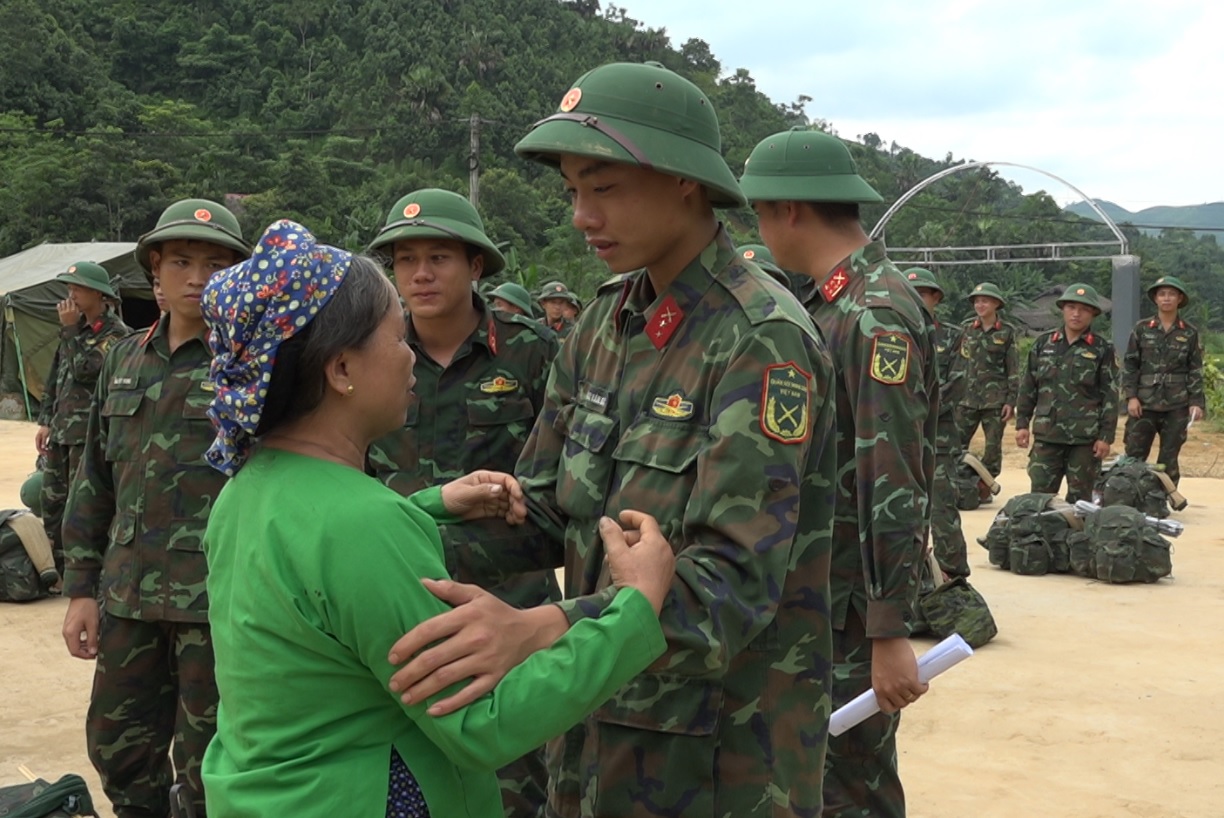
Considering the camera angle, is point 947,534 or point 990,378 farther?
point 990,378

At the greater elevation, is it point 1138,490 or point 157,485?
point 157,485

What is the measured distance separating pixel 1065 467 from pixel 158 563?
28.6ft

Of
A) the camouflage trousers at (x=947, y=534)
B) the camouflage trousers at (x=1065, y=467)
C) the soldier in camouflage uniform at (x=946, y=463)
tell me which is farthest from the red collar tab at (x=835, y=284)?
the camouflage trousers at (x=1065, y=467)

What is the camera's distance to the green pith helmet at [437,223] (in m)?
4.03

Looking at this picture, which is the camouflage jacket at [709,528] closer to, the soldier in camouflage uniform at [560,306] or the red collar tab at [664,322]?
the red collar tab at [664,322]

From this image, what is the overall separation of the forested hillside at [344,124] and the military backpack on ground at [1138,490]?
61.7 ft

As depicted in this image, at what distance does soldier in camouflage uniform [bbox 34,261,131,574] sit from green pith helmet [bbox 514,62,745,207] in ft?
18.2

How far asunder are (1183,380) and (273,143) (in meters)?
45.7

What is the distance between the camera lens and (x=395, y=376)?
186 centimetres

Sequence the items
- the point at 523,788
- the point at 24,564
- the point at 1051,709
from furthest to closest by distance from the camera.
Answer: the point at 24,564 → the point at 1051,709 → the point at 523,788

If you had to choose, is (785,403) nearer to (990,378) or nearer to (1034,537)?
(1034,537)

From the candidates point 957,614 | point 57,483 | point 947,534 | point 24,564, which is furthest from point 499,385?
point 24,564

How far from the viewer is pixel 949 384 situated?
1069cm

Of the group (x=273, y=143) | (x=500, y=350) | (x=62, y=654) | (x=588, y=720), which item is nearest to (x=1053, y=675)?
(x=500, y=350)
